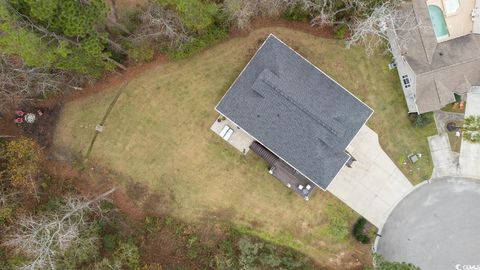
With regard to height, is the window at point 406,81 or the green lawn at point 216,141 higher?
the window at point 406,81

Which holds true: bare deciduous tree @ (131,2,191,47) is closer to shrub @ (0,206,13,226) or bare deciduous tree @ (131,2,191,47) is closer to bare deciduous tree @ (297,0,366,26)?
bare deciduous tree @ (297,0,366,26)

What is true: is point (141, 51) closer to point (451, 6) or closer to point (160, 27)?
point (160, 27)

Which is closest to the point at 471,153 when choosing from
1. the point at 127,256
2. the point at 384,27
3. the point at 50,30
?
the point at 384,27

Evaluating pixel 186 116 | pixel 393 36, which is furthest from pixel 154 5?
pixel 393 36

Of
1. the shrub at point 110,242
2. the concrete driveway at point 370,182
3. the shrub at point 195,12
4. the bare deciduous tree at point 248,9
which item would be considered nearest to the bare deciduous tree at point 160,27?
the shrub at point 195,12

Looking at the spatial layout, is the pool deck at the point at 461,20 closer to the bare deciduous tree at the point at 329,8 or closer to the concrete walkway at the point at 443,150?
the concrete walkway at the point at 443,150
